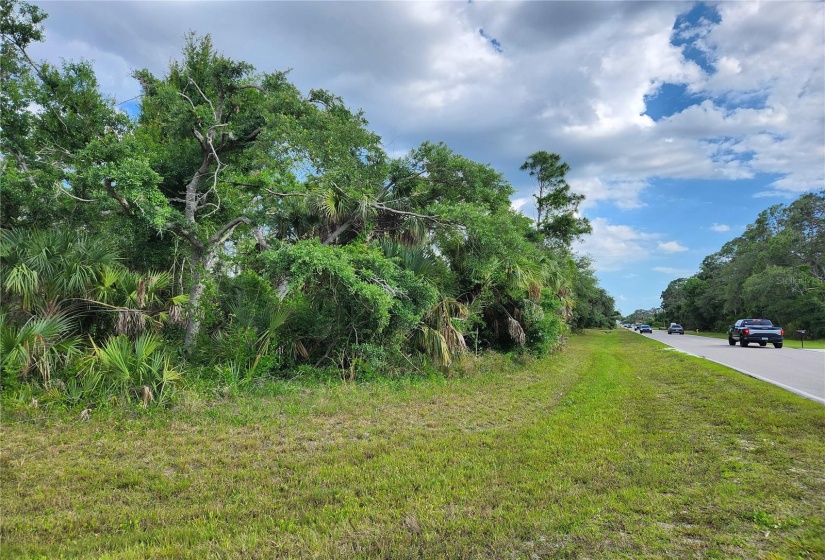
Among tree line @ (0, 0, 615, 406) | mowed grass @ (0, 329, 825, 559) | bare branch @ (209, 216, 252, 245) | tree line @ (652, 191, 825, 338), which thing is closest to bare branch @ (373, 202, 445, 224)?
tree line @ (0, 0, 615, 406)

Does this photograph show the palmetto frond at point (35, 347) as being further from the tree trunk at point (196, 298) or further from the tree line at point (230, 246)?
the tree trunk at point (196, 298)

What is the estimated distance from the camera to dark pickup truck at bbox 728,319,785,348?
20.6m

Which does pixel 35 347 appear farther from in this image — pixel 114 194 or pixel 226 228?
pixel 226 228

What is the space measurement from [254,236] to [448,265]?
218 inches

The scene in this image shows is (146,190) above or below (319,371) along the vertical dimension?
above

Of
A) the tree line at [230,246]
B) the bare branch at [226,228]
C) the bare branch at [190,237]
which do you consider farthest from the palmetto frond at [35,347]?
the bare branch at [226,228]

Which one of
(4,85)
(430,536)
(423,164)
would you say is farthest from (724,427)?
(4,85)

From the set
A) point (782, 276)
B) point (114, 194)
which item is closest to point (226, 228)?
point (114, 194)

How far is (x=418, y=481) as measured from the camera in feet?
13.5

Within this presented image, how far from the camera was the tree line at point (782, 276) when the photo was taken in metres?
34.7

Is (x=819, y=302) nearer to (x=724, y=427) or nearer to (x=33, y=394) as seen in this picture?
(x=724, y=427)

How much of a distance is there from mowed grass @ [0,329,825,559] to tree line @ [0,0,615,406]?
6.77ft

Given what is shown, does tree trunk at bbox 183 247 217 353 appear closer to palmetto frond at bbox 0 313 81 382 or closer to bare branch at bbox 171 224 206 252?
bare branch at bbox 171 224 206 252

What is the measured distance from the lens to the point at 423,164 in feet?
42.6
